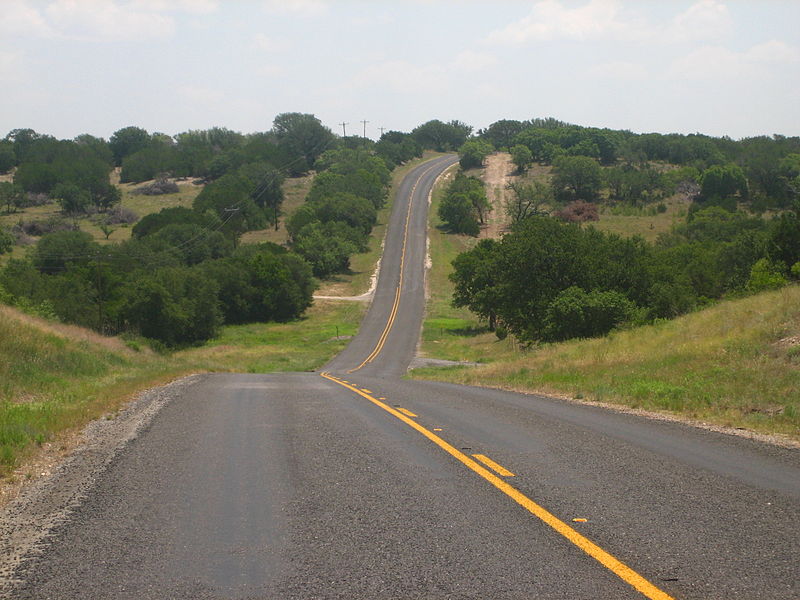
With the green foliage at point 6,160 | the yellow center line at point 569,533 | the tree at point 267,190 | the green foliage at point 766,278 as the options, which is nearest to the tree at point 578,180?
the tree at point 267,190

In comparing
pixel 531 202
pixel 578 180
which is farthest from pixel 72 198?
pixel 578 180

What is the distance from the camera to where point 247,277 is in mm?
83250

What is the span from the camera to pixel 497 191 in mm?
161125

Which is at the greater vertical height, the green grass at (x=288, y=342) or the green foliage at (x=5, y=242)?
the green foliage at (x=5, y=242)

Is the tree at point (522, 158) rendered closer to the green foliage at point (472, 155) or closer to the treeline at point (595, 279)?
the green foliage at point (472, 155)

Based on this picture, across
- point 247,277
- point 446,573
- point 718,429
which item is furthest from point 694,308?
point 247,277

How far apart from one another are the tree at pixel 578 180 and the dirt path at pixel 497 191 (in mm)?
12264

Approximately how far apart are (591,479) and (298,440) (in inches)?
184

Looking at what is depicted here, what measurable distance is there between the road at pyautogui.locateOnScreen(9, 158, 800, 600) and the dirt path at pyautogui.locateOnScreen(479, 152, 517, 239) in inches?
3841

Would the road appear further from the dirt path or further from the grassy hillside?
the dirt path

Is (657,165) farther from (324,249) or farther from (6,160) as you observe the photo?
(6,160)

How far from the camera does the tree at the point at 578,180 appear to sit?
479 feet

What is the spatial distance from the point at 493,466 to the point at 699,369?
1180 centimetres

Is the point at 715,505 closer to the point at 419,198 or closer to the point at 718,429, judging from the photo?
the point at 718,429
